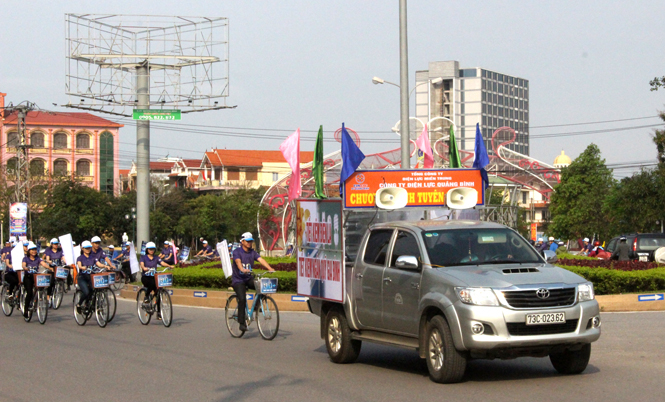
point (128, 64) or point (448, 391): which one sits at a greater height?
point (128, 64)

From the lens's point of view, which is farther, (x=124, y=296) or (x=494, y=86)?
(x=494, y=86)

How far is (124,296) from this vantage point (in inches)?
1034

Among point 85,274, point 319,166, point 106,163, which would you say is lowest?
point 85,274

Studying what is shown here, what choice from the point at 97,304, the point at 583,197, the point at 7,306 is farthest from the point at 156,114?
the point at 583,197

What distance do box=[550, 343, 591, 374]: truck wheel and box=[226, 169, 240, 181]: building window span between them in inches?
3803

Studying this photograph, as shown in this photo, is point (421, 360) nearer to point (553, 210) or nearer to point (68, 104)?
point (68, 104)

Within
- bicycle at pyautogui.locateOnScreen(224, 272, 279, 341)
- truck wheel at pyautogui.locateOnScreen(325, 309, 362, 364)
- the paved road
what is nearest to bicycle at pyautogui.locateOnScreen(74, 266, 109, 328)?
the paved road

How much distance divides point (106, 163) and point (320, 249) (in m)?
98.6

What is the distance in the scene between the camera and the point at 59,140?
102375 millimetres

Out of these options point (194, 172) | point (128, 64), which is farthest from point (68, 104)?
point (194, 172)

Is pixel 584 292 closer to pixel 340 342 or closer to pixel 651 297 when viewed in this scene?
pixel 340 342

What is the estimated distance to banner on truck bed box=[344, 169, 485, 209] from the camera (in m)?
11.7

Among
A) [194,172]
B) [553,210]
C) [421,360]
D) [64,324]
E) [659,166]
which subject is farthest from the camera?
[194,172]

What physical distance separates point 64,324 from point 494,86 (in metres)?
153
